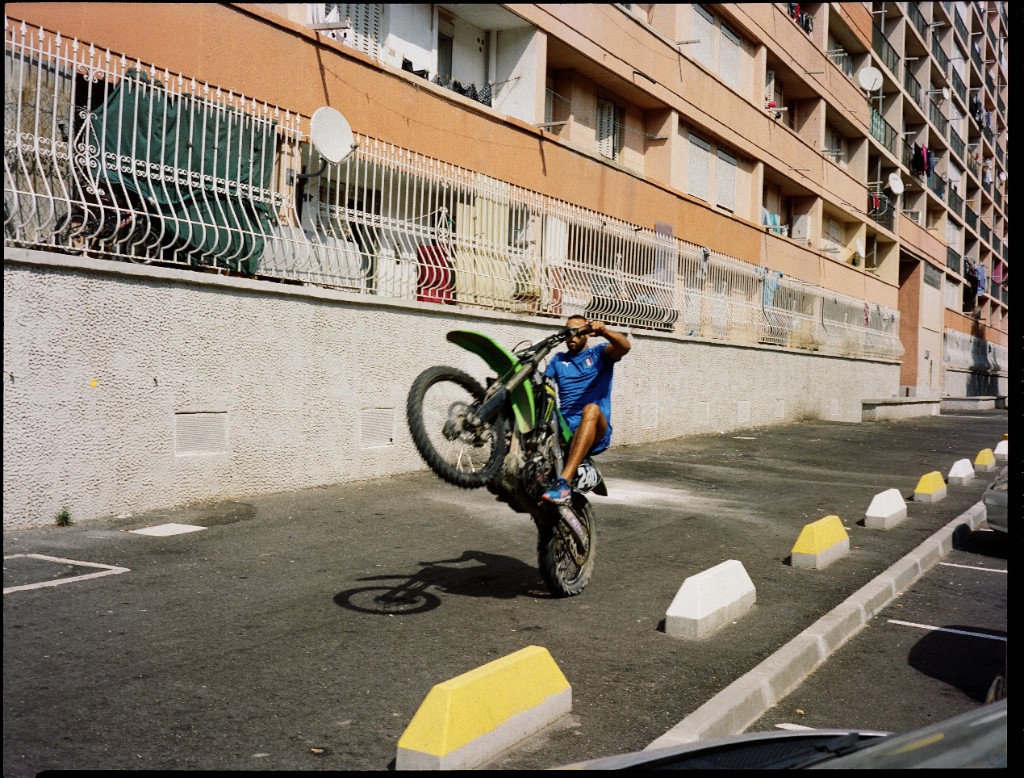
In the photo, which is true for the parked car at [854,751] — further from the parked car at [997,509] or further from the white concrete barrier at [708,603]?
the parked car at [997,509]

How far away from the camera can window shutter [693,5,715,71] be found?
84.5 feet

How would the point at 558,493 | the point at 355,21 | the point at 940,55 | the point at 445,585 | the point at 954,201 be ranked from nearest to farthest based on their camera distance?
the point at 558,493
the point at 445,585
the point at 355,21
the point at 940,55
the point at 954,201

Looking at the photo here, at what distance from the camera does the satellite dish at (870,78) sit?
37.4 metres

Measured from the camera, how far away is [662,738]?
3.97 m

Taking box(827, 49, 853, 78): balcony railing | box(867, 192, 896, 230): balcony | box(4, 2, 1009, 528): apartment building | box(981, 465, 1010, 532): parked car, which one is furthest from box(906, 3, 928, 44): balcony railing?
box(981, 465, 1010, 532): parked car

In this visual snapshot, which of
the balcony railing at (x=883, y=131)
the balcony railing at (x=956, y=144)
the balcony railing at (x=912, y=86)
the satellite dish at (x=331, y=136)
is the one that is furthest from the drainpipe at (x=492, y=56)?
the balcony railing at (x=956, y=144)

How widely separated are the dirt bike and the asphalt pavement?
1.42 ft

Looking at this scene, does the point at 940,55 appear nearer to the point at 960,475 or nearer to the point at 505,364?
the point at 960,475

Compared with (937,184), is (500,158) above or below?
below

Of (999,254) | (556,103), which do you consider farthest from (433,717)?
(999,254)

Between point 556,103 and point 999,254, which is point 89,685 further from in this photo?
point 999,254

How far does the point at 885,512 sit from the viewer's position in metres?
10.3

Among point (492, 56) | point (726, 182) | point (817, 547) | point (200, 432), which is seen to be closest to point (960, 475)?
point (817, 547)

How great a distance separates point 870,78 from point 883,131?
4767mm
